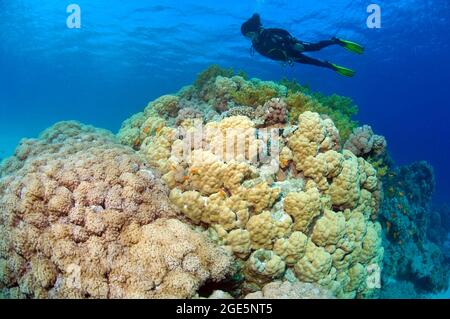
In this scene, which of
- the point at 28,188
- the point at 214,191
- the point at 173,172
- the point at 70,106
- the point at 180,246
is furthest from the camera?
the point at 70,106

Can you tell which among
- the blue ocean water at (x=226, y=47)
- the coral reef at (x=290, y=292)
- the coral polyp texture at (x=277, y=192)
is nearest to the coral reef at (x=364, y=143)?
the coral polyp texture at (x=277, y=192)

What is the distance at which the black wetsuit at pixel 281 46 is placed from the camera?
29.7ft

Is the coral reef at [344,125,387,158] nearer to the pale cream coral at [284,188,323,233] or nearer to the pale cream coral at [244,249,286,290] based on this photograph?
the pale cream coral at [284,188,323,233]

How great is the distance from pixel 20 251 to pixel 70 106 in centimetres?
11290

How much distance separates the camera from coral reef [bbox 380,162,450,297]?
33.7 ft

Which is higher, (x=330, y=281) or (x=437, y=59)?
(x=437, y=59)

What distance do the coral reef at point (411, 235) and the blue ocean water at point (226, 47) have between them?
17.9 feet

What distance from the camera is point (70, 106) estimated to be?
104 metres

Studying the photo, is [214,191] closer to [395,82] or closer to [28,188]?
[28,188]

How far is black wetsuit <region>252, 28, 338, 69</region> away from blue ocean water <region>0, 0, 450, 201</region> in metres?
0.44

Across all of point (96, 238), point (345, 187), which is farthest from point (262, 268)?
point (96, 238)

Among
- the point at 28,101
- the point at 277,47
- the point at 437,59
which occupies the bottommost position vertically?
the point at 277,47

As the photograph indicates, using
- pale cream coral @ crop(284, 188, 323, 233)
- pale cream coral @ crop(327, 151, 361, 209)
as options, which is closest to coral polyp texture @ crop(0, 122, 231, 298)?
pale cream coral @ crop(284, 188, 323, 233)
